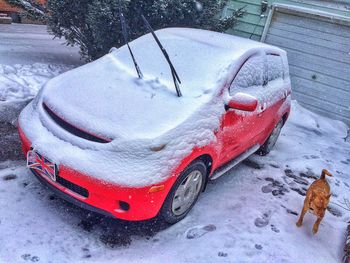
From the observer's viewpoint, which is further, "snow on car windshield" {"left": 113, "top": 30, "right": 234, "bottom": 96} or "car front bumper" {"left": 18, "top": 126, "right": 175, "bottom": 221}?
"snow on car windshield" {"left": 113, "top": 30, "right": 234, "bottom": 96}

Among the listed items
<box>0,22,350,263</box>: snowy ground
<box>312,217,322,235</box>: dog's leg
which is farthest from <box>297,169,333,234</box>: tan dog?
<box>0,22,350,263</box>: snowy ground

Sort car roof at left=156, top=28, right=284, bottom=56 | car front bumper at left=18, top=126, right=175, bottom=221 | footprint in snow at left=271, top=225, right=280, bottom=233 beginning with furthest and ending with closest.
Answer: car roof at left=156, top=28, right=284, bottom=56 < footprint in snow at left=271, top=225, right=280, bottom=233 < car front bumper at left=18, top=126, right=175, bottom=221

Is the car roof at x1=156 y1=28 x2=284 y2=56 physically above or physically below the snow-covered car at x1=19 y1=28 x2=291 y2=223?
above

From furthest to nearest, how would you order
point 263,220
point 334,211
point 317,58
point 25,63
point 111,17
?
point 317,58 < point 25,63 < point 111,17 < point 334,211 < point 263,220

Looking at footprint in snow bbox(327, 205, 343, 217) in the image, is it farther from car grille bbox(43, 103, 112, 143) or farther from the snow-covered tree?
the snow-covered tree

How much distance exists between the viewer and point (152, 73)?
390cm

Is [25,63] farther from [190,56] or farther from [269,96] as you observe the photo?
[269,96]

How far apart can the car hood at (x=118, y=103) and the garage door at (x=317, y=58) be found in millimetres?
5515

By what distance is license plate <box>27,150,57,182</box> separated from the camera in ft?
9.75

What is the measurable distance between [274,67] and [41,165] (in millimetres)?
3397

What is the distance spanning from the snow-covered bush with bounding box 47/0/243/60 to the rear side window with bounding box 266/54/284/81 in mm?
2369

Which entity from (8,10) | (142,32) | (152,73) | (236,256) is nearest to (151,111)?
(152,73)

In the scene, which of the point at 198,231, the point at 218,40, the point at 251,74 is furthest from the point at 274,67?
the point at 198,231

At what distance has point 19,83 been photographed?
5918mm
